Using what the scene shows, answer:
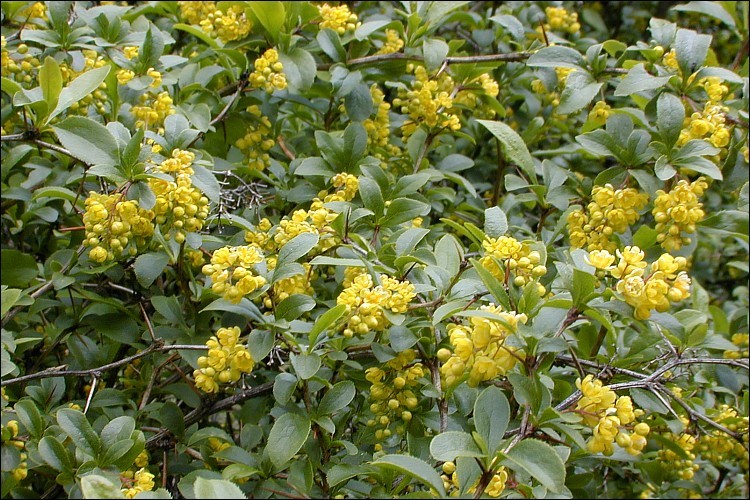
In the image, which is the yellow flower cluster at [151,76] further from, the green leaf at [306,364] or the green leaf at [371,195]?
the green leaf at [306,364]

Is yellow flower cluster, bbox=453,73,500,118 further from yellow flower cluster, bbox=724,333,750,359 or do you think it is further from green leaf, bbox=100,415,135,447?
green leaf, bbox=100,415,135,447

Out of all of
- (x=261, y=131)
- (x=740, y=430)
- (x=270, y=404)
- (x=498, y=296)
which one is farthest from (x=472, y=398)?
(x=261, y=131)

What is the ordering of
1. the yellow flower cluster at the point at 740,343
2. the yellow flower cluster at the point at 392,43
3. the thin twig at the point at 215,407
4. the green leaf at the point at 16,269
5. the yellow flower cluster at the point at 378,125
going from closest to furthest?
the thin twig at the point at 215,407
the green leaf at the point at 16,269
the yellow flower cluster at the point at 378,125
the yellow flower cluster at the point at 392,43
the yellow flower cluster at the point at 740,343

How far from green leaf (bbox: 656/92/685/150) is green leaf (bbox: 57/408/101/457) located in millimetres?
1574

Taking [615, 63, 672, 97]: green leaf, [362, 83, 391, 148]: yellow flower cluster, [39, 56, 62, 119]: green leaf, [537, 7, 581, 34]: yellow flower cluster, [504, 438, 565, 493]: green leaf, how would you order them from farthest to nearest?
[537, 7, 581, 34]: yellow flower cluster, [362, 83, 391, 148]: yellow flower cluster, [615, 63, 672, 97]: green leaf, [39, 56, 62, 119]: green leaf, [504, 438, 565, 493]: green leaf

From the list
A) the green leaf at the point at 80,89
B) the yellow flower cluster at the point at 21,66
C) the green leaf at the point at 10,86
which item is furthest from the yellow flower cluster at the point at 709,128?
the yellow flower cluster at the point at 21,66

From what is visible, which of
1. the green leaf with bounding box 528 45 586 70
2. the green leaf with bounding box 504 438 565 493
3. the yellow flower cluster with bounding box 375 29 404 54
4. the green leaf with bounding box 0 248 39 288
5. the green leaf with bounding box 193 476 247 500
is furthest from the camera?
the yellow flower cluster with bounding box 375 29 404 54

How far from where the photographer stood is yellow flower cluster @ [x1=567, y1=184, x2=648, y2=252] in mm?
1894

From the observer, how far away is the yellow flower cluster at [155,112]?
206 cm

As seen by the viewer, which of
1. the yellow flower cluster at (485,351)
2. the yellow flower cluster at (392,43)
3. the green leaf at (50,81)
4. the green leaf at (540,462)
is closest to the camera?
the green leaf at (540,462)

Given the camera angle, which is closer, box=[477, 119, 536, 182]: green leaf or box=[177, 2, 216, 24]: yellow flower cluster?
box=[477, 119, 536, 182]: green leaf

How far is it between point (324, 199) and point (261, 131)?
0.42 metres

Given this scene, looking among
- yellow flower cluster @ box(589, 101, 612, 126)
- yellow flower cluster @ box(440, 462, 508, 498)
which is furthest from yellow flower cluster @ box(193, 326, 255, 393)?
yellow flower cluster @ box(589, 101, 612, 126)

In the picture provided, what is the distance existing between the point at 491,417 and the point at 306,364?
39 cm
